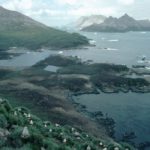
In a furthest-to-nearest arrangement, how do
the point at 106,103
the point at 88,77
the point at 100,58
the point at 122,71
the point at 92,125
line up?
the point at 100,58 → the point at 122,71 → the point at 88,77 → the point at 106,103 → the point at 92,125

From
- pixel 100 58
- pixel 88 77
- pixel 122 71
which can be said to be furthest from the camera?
pixel 100 58

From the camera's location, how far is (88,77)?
130 metres

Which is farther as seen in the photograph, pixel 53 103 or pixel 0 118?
pixel 53 103

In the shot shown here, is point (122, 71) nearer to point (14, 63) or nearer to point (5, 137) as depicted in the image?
point (14, 63)

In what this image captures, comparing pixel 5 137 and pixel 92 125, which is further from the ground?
pixel 5 137

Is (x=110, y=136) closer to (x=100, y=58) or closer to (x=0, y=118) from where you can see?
(x=0, y=118)

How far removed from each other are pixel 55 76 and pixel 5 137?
108 metres

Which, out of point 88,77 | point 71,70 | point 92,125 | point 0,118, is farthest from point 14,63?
point 0,118

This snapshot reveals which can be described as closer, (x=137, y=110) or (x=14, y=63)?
(x=137, y=110)

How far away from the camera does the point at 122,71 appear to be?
5615 inches

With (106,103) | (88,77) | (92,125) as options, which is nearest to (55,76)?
(88,77)

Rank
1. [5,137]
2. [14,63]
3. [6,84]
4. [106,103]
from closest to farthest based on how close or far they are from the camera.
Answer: [5,137], [106,103], [6,84], [14,63]

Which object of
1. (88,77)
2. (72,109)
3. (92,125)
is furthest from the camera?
(88,77)

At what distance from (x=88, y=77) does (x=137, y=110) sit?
133ft
